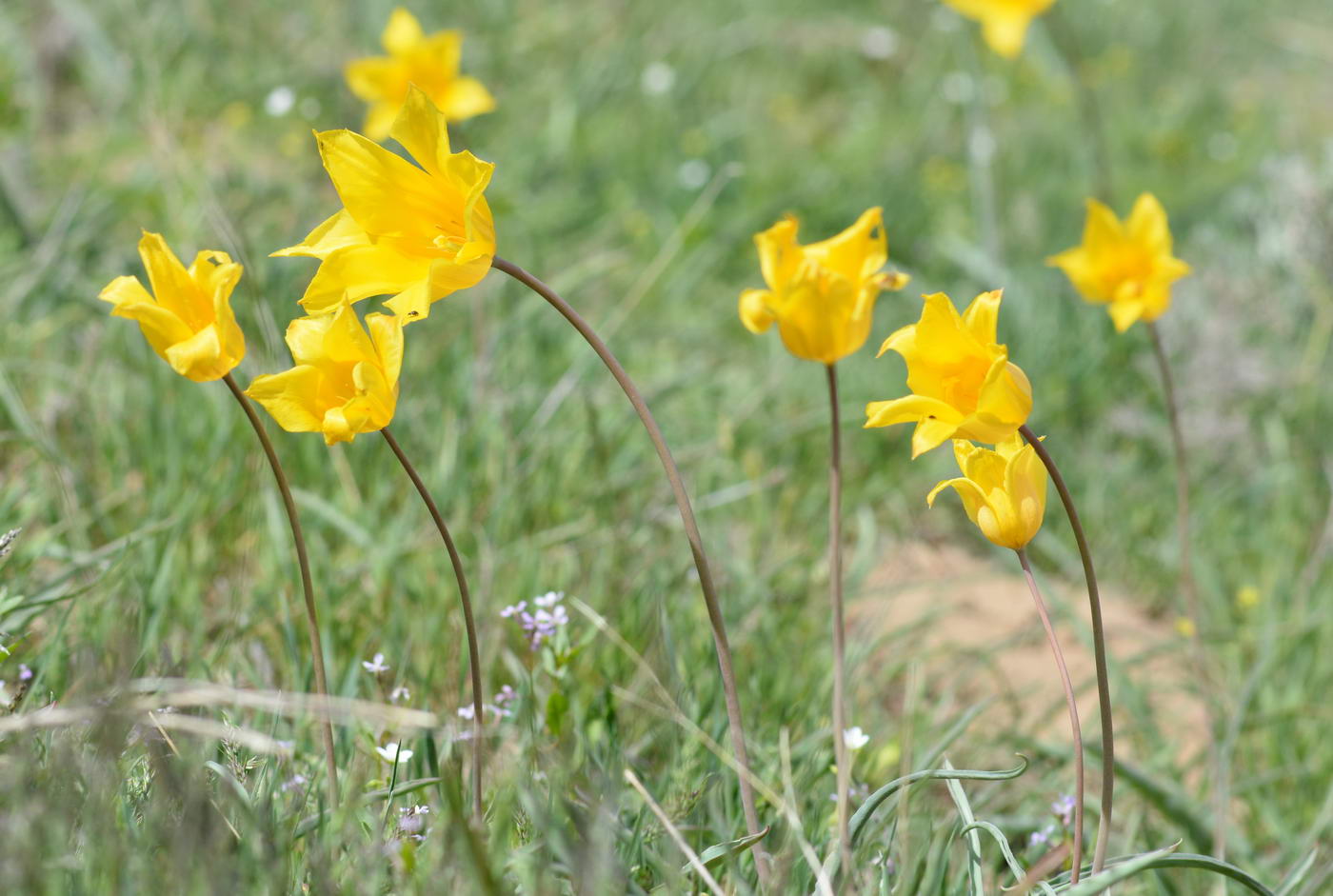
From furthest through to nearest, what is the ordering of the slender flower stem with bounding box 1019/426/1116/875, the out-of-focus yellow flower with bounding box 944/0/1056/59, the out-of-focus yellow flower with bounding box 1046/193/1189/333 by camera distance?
the out-of-focus yellow flower with bounding box 944/0/1056/59 → the out-of-focus yellow flower with bounding box 1046/193/1189/333 → the slender flower stem with bounding box 1019/426/1116/875

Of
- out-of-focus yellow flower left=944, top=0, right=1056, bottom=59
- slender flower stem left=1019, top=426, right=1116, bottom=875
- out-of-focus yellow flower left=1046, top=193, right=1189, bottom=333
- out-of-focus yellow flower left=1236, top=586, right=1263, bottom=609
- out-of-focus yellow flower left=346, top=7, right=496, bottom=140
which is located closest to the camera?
slender flower stem left=1019, top=426, right=1116, bottom=875

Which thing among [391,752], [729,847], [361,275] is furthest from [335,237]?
[729,847]

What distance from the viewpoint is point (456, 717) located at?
56.2 inches

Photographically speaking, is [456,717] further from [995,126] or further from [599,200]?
[995,126]

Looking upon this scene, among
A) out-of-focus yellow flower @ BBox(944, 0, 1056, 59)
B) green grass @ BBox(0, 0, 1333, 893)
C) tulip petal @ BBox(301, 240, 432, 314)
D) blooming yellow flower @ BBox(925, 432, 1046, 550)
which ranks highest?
tulip petal @ BBox(301, 240, 432, 314)

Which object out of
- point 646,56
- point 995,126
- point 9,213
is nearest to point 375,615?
point 9,213

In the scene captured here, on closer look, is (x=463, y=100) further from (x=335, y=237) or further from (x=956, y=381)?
(x=956, y=381)

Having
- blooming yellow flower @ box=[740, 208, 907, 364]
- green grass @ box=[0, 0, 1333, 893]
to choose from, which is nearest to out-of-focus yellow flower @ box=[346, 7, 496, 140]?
green grass @ box=[0, 0, 1333, 893]

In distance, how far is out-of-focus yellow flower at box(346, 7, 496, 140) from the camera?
2.70m

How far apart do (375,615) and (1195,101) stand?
502cm

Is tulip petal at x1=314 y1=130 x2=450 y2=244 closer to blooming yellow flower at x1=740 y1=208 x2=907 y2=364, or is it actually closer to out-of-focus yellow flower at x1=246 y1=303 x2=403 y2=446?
out-of-focus yellow flower at x1=246 y1=303 x2=403 y2=446

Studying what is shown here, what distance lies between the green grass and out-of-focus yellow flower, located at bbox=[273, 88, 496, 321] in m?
0.39

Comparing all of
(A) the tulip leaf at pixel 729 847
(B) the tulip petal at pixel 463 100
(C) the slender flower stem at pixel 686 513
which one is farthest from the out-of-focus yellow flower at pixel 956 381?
(B) the tulip petal at pixel 463 100

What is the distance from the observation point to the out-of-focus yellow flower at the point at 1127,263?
185 cm
